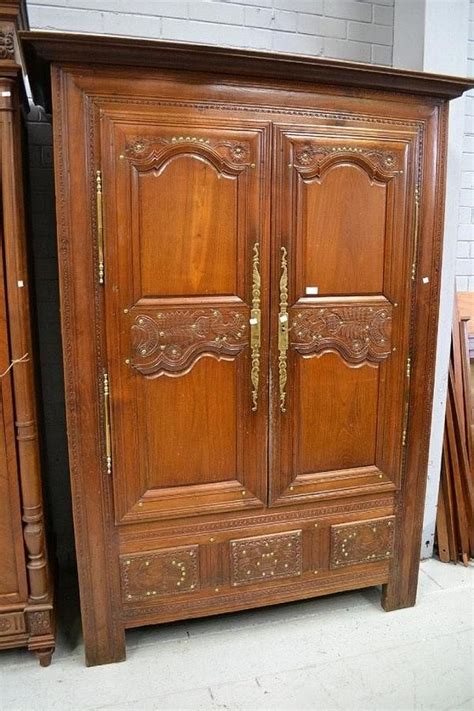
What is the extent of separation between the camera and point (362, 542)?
1.96 metres

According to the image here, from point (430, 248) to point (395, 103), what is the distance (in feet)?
1.68

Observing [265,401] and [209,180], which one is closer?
[209,180]

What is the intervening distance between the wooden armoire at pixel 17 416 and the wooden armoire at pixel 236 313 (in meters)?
0.13

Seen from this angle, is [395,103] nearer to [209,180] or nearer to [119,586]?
[209,180]

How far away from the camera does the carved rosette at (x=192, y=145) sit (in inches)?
60.8

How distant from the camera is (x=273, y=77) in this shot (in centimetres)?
162

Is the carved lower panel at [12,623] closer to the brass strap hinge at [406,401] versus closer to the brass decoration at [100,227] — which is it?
the brass decoration at [100,227]

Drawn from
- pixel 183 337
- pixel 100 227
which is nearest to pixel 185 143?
A: pixel 100 227

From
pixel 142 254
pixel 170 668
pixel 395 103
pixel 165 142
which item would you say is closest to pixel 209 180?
pixel 165 142

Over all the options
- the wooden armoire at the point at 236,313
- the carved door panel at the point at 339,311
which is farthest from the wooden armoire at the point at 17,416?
the carved door panel at the point at 339,311

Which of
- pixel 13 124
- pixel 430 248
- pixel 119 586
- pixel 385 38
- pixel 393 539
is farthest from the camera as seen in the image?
pixel 385 38

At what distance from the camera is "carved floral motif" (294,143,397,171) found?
1679 millimetres

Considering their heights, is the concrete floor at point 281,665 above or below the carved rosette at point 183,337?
below

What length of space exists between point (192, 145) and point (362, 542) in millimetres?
1545
